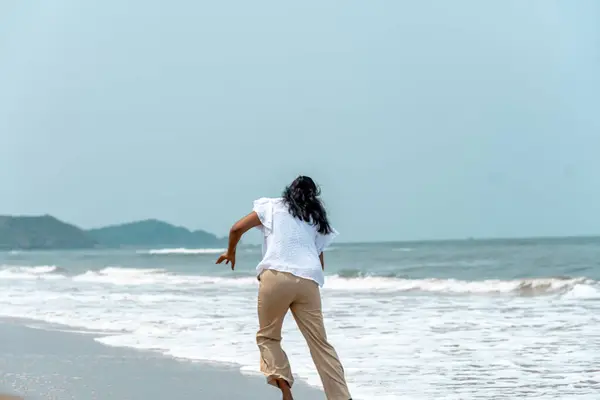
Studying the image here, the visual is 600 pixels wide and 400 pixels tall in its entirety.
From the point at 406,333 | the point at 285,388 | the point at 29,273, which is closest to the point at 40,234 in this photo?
the point at 29,273

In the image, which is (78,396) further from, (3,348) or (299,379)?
(3,348)

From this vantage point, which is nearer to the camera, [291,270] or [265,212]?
[291,270]

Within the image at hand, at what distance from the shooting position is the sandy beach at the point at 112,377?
6.03m

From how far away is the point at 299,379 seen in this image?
21.6ft

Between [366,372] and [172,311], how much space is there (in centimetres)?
681

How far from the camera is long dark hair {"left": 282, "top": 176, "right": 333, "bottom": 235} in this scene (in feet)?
16.0

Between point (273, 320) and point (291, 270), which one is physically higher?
point (291, 270)

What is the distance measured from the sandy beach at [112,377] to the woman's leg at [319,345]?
94cm

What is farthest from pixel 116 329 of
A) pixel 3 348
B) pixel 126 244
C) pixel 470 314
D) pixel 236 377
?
pixel 126 244

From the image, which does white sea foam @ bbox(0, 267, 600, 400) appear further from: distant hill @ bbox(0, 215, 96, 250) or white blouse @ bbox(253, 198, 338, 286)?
distant hill @ bbox(0, 215, 96, 250)

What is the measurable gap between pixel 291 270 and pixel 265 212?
390 millimetres

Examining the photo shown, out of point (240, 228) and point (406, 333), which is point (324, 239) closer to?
point (240, 228)

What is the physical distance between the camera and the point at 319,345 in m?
4.94

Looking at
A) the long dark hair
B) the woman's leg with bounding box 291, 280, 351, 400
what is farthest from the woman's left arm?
the woman's leg with bounding box 291, 280, 351, 400
